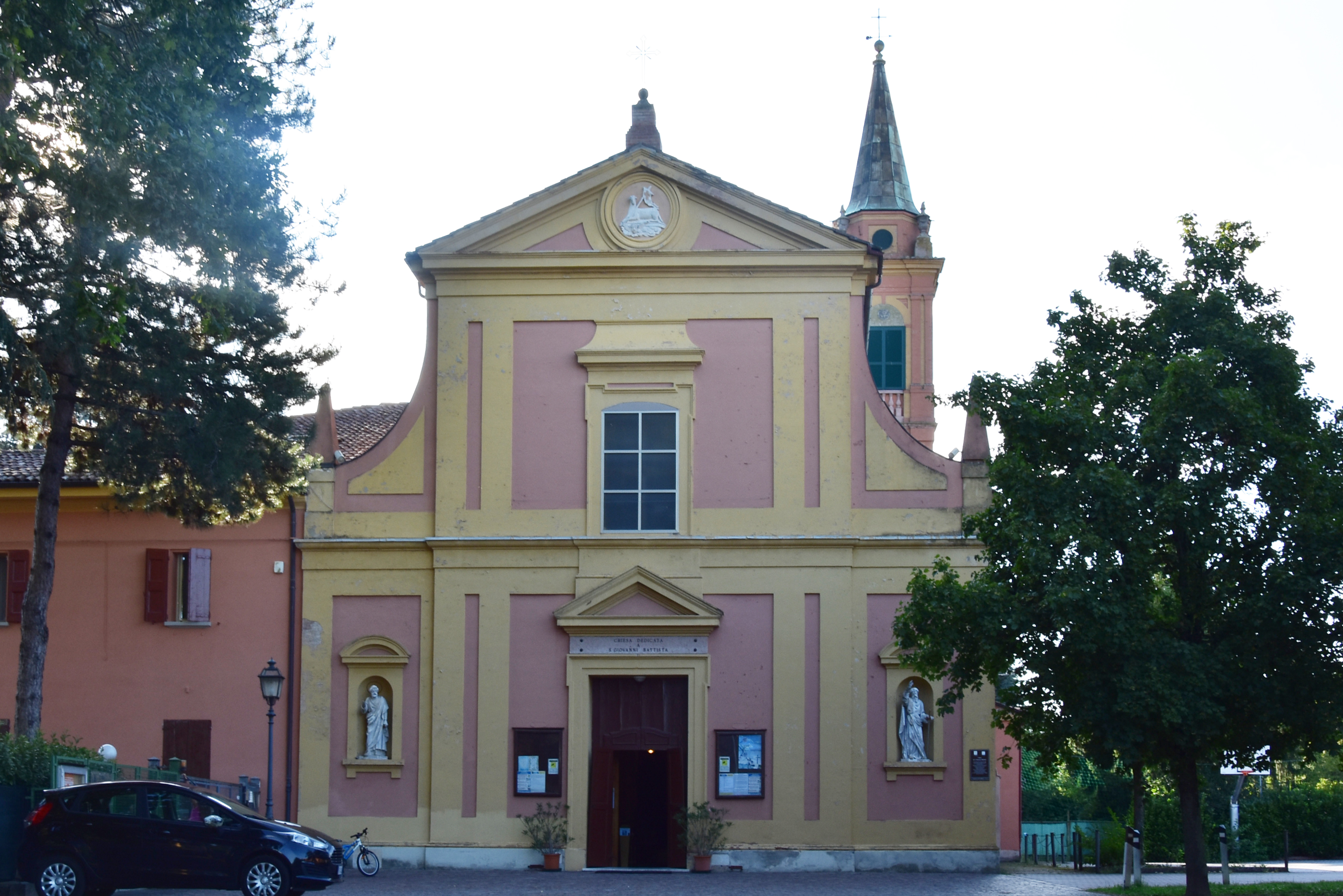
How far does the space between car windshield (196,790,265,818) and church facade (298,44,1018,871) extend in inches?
213

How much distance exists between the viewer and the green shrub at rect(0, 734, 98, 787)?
1723 cm

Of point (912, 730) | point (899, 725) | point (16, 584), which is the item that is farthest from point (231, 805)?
point (912, 730)

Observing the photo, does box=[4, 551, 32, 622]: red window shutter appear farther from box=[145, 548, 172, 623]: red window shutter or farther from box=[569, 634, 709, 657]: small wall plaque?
box=[569, 634, 709, 657]: small wall plaque

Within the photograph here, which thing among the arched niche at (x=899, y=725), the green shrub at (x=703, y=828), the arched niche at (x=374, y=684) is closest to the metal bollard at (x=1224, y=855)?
the arched niche at (x=899, y=725)

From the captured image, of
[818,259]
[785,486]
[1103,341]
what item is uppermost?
[818,259]

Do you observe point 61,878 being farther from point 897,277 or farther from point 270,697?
point 897,277

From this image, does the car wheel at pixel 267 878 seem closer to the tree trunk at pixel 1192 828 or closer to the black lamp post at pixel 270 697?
the black lamp post at pixel 270 697

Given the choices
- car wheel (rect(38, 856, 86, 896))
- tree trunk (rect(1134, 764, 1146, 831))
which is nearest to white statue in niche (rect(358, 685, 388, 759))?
car wheel (rect(38, 856, 86, 896))

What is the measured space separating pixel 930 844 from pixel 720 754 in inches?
132

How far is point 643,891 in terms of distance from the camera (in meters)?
18.9

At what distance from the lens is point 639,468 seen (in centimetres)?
2295

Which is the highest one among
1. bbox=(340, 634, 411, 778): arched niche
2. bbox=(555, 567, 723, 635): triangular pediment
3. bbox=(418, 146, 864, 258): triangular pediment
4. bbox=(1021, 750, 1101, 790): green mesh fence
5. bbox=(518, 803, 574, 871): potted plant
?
bbox=(418, 146, 864, 258): triangular pediment

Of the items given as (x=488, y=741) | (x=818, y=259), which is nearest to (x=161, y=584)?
(x=488, y=741)

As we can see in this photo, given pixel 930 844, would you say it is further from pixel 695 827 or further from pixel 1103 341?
pixel 1103 341
